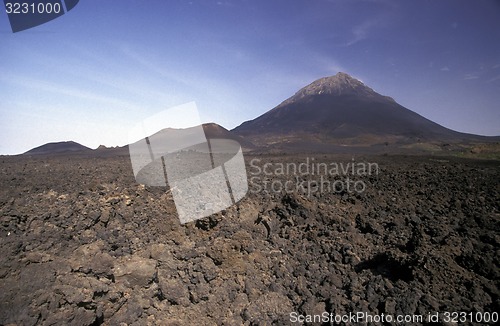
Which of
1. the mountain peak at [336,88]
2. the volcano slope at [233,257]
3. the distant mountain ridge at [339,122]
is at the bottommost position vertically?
the volcano slope at [233,257]

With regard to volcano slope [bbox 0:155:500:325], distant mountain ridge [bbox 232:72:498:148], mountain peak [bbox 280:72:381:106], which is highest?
mountain peak [bbox 280:72:381:106]

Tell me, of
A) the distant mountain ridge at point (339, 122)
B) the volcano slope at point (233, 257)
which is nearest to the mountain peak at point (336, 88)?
the distant mountain ridge at point (339, 122)

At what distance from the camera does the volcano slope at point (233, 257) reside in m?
3.49

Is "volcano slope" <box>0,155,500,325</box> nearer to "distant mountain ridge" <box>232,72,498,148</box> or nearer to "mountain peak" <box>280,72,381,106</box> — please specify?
"distant mountain ridge" <box>232,72,498,148</box>

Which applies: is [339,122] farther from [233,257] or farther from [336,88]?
[233,257]

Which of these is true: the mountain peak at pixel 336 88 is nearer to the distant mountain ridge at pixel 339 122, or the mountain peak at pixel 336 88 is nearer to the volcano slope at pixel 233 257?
the distant mountain ridge at pixel 339 122

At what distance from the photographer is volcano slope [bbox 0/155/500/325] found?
3486 millimetres

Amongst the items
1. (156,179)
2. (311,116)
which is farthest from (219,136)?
(156,179)

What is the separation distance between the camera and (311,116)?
63.9 meters

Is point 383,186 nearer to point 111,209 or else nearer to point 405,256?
point 405,256

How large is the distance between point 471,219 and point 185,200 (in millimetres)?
5115

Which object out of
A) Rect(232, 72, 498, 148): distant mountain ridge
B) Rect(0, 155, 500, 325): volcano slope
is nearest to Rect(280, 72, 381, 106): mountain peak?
Rect(232, 72, 498, 148): distant mountain ridge

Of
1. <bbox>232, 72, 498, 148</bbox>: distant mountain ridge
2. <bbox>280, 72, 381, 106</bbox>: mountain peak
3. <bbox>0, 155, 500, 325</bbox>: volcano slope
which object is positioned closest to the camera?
<bbox>0, 155, 500, 325</bbox>: volcano slope

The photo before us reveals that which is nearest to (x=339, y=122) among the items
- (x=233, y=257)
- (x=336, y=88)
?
(x=336, y=88)
